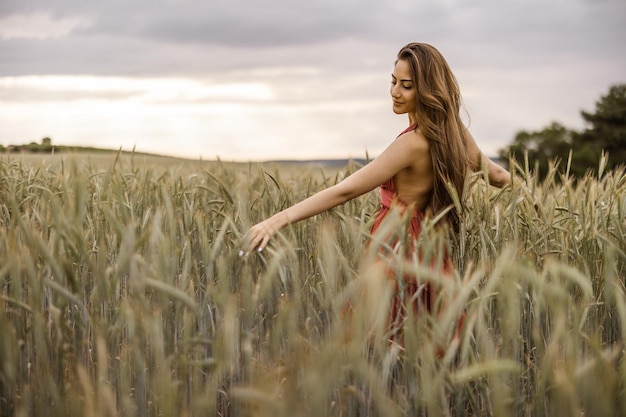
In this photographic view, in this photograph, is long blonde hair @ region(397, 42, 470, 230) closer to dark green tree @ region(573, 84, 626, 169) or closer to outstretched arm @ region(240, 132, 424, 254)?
outstretched arm @ region(240, 132, 424, 254)

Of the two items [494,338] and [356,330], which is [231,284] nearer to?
[494,338]

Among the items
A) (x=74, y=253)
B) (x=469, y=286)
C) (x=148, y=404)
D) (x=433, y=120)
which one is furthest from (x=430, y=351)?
(x=433, y=120)

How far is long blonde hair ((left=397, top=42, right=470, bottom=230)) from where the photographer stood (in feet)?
7.60

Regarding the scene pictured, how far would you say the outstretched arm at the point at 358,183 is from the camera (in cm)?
201

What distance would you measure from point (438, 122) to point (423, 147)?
110mm

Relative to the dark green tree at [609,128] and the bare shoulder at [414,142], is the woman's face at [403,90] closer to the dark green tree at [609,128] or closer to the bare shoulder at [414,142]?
the bare shoulder at [414,142]

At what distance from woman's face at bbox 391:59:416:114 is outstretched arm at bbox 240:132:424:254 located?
13cm

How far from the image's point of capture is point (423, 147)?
2.32 metres

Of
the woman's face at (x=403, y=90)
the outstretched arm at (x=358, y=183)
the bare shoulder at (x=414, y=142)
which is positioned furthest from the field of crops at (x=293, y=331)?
the woman's face at (x=403, y=90)

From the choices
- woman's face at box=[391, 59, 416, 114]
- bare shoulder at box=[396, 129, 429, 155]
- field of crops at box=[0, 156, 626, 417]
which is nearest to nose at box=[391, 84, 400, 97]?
woman's face at box=[391, 59, 416, 114]

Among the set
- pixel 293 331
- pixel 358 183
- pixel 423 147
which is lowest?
pixel 293 331

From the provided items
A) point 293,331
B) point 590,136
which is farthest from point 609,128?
point 293,331

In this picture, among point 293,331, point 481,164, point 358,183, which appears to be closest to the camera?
point 293,331

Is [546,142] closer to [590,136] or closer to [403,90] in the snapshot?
[590,136]
